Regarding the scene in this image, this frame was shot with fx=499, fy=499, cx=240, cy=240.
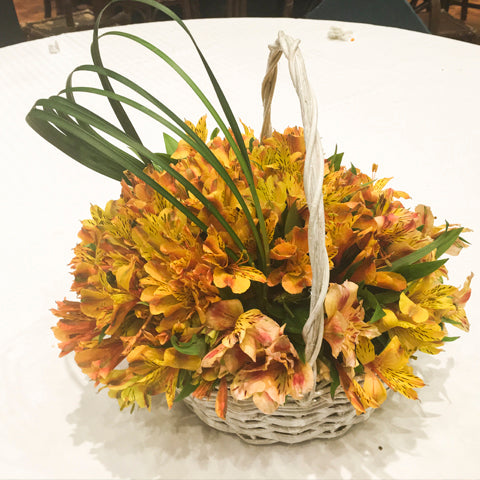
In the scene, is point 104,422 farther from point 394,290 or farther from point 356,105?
point 356,105

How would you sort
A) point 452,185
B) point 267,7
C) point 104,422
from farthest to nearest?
point 267,7
point 452,185
point 104,422

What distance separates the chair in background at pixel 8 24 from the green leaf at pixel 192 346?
2.32m

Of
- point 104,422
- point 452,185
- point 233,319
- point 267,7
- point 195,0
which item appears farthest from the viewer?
point 267,7

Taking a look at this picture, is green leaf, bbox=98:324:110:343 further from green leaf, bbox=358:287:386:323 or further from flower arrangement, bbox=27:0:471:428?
green leaf, bbox=358:287:386:323

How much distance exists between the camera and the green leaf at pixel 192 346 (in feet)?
1.49

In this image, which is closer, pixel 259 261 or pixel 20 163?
pixel 259 261

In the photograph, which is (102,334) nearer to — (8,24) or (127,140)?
(127,140)

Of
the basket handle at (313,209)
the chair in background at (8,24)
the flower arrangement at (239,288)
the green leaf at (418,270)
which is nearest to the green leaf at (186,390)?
the flower arrangement at (239,288)

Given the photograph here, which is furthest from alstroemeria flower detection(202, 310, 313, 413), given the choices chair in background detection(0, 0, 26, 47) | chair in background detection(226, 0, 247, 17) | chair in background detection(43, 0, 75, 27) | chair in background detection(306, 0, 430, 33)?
chair in background detection(43, 0, 75, 27)

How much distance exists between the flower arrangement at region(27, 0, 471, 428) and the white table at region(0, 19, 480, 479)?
0.32ft

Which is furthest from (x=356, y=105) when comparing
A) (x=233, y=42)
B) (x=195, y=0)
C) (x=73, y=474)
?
(x=195, y=0)

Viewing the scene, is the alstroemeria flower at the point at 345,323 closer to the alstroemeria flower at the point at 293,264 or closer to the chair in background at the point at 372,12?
the alstroemeria flower at the point at 293,264

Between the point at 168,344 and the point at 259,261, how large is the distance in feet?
0.41

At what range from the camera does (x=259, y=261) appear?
51 centimetres
